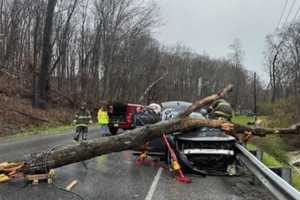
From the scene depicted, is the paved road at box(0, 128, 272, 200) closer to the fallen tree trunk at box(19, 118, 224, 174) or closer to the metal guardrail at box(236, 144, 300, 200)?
the fallen tree trunk at box(19, 118, 224, 174)

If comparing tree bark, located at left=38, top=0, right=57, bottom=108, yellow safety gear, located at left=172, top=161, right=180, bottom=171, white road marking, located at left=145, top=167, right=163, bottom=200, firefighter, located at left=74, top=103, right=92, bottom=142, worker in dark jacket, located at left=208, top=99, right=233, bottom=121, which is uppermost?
tree bark, located at left=38, top=0, right=57, bottom=108

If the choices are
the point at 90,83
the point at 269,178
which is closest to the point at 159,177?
the point at 269,178

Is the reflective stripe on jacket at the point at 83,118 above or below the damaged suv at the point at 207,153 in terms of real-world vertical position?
above

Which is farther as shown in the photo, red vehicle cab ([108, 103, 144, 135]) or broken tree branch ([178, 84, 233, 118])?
red vehicle cab ([108, 103, 144, 135])

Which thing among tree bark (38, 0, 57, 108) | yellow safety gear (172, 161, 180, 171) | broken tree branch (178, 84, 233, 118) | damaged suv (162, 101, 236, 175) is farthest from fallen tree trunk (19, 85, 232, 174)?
tree bark (38, 0, 57, 108)

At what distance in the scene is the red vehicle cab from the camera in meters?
25.9

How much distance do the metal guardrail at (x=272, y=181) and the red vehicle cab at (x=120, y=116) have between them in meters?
16.6

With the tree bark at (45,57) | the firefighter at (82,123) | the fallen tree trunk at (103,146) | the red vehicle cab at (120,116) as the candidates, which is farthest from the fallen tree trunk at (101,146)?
the tree bark at (45,57)

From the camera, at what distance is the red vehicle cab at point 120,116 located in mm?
25938

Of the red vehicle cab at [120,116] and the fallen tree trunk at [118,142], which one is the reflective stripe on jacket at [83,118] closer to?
the fallen tree trunk at [118,142]

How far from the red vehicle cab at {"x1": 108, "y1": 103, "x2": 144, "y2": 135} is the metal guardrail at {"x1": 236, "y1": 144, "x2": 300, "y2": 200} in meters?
16.6

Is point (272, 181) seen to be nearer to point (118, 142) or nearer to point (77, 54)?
point (118, 142)

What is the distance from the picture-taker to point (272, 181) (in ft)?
21.6

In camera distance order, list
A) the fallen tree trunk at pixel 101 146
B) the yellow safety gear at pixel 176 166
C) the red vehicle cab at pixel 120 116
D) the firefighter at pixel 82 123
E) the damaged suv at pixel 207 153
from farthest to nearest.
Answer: the red vehicle cab at pixel 120 116, the firefighter at pixel 82 123, the damaged suv at pixel 207 153, the yellow safety gear at pixel 176 166, the fallen tree trunk at pixel 101 146
